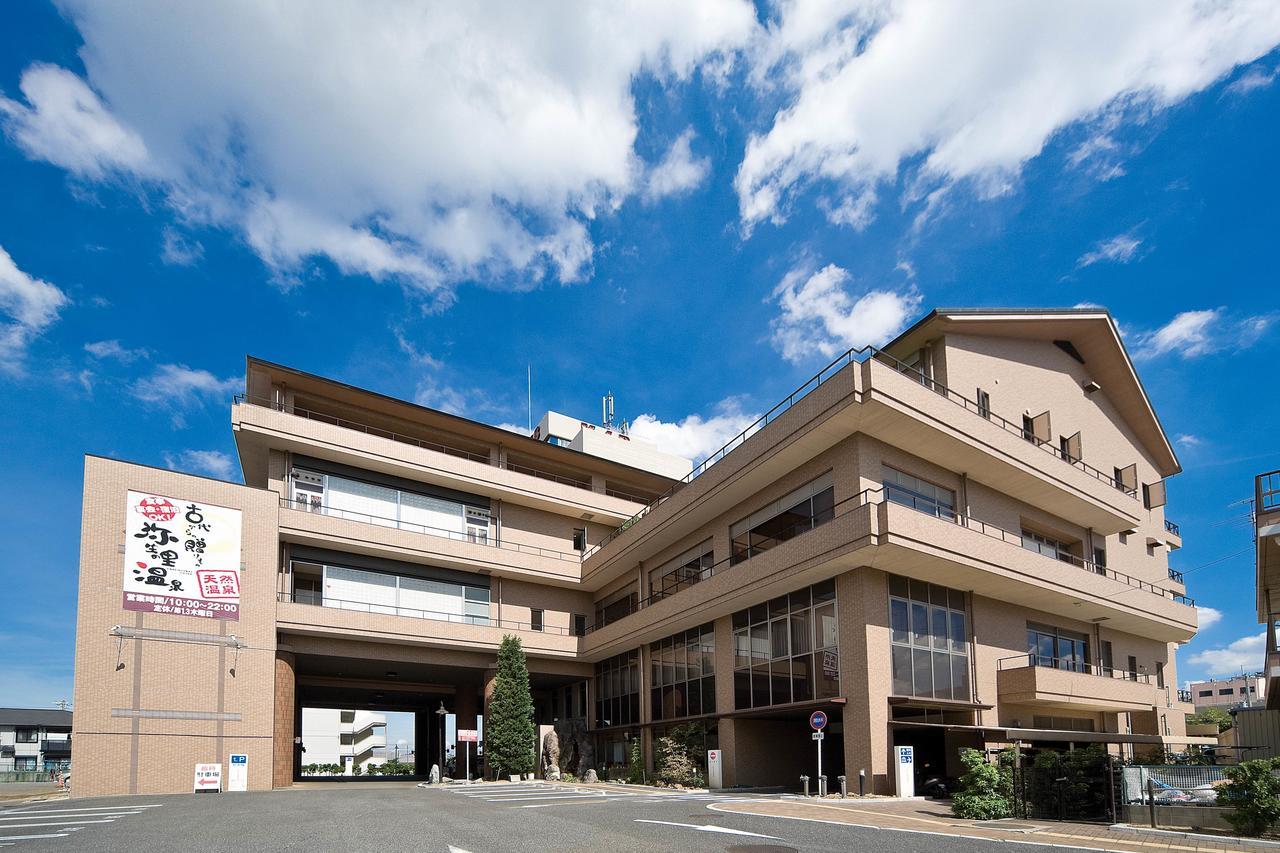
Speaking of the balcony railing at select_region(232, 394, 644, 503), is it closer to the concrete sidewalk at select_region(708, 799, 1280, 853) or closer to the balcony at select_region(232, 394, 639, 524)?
the balcony at select_region(232, 394, 639, 524)

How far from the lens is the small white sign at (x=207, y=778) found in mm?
31953

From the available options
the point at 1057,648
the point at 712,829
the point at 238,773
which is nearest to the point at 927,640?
the point at 1057,648

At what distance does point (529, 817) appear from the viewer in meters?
17.7

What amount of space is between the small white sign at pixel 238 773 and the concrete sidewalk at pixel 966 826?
825 inches

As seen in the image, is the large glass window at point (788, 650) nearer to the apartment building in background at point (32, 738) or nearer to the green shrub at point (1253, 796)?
the green shrub at point (1253, 796)

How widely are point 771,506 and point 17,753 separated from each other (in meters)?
76.5

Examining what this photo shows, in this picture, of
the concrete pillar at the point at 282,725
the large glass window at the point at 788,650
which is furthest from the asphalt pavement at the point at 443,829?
the concrete pillar at the point at 282,725

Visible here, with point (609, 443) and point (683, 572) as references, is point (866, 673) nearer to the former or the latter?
point (683, 572)

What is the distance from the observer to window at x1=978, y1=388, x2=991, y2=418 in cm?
3089

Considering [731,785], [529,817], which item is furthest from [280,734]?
[529,817]

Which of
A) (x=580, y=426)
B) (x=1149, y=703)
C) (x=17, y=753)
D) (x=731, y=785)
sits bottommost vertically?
(x=17, y=753)

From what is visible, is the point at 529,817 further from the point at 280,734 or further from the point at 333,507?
the point at 333,507

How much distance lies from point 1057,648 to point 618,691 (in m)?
19.9

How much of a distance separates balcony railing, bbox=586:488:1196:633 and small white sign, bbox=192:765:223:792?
1820 cm
